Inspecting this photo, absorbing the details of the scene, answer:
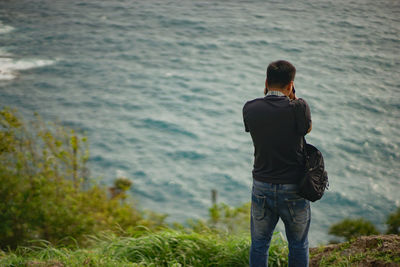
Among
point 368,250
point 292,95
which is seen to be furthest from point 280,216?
point 368,250

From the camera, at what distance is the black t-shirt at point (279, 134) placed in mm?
2652

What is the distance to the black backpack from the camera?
2.65m

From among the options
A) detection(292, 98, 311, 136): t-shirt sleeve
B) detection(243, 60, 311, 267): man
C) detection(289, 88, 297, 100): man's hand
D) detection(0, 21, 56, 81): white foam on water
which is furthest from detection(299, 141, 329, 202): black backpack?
detection(0, 21, 56, 81): white foam on water

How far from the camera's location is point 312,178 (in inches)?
105

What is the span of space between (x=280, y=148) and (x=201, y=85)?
571 inches

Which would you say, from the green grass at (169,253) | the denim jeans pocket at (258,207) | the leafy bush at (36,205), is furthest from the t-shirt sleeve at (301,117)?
the leafy bush at (36,205)

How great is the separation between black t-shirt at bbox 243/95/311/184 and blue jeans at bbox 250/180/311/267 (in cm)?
8

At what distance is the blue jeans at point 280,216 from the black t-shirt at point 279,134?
0.26ft

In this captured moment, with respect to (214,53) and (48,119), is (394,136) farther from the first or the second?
Result: (48,119)

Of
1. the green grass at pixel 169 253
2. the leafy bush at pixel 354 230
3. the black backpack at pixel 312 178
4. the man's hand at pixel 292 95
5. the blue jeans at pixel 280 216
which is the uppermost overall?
the man's hand at pixel 292 95

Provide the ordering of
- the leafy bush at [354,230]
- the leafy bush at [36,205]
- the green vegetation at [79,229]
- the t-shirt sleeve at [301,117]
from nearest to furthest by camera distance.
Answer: the t-shirt sleeve at [301,117], the green vegetation at [79,229], the leafy bush at [36,205], the leafy bush at [354,230]

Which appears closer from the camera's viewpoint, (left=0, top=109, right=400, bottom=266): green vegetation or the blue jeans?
the blue jeans

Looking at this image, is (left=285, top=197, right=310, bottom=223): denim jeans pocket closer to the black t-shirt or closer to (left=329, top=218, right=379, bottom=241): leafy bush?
the black t-shirt

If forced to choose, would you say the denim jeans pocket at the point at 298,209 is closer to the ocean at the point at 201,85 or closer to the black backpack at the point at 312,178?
the black backpack at the point at 312,178
